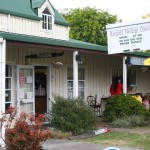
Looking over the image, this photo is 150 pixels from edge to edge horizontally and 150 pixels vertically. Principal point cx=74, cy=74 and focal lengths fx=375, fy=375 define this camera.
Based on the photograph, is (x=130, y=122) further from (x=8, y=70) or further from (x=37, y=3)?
(x=37, y=3)

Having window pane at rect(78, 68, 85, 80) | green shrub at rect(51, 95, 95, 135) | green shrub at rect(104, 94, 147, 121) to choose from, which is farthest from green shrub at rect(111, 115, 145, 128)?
→ window pane at rect(78, 68, 85, 80)

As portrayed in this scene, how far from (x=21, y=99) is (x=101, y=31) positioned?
106ft

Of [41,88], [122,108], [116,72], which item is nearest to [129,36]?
[122,108]

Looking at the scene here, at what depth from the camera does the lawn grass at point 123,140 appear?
412 inches

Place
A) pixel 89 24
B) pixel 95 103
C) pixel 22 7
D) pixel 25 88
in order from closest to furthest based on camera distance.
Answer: pixel 25 88 < pixel 22 7 < pixel 95 103 < pixel 89 24

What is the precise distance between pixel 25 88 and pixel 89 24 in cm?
3148

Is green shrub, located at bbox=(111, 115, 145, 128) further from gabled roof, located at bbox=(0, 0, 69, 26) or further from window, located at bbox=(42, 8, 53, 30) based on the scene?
gabled roof, located at bbox=(0, 0, 69, 26)

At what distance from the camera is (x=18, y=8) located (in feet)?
50.6

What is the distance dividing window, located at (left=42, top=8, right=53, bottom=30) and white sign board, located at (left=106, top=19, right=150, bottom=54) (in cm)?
494

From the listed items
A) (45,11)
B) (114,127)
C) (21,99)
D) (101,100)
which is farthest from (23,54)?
(101,100)

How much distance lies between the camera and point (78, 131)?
12.2 metres

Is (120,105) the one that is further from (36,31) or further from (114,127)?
(36,31)

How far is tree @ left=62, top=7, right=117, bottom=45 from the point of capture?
44250 millimetres

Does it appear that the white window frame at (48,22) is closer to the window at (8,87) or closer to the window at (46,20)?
the window at (46,20)
